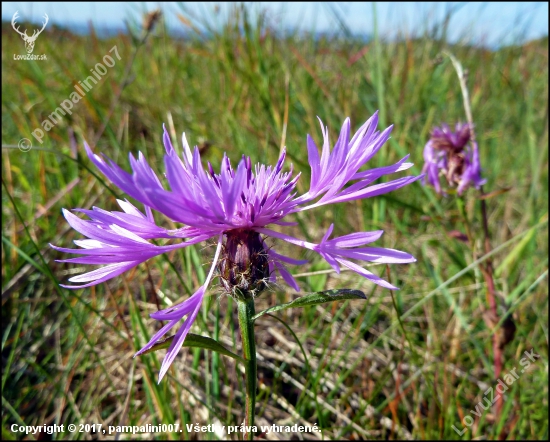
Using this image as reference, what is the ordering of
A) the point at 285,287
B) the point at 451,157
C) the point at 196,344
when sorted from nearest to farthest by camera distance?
the point at 196,344 → the point at 451,157 → the point at 285,287

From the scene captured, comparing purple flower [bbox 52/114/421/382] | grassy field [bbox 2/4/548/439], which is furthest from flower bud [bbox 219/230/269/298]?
grassy field [bbox 2/4/548/439]

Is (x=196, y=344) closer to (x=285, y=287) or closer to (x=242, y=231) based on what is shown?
(x=242, y=231)

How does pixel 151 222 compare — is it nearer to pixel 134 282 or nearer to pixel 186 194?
pixel 186 194

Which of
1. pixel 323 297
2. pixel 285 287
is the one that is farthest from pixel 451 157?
pixel 323 297

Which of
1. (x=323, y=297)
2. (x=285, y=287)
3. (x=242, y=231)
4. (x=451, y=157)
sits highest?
(x=451, y=157)

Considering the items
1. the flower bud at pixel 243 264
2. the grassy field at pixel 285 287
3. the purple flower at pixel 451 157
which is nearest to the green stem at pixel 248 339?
the flower bud at pixel 243 264

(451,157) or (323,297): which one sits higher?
(451,157)
